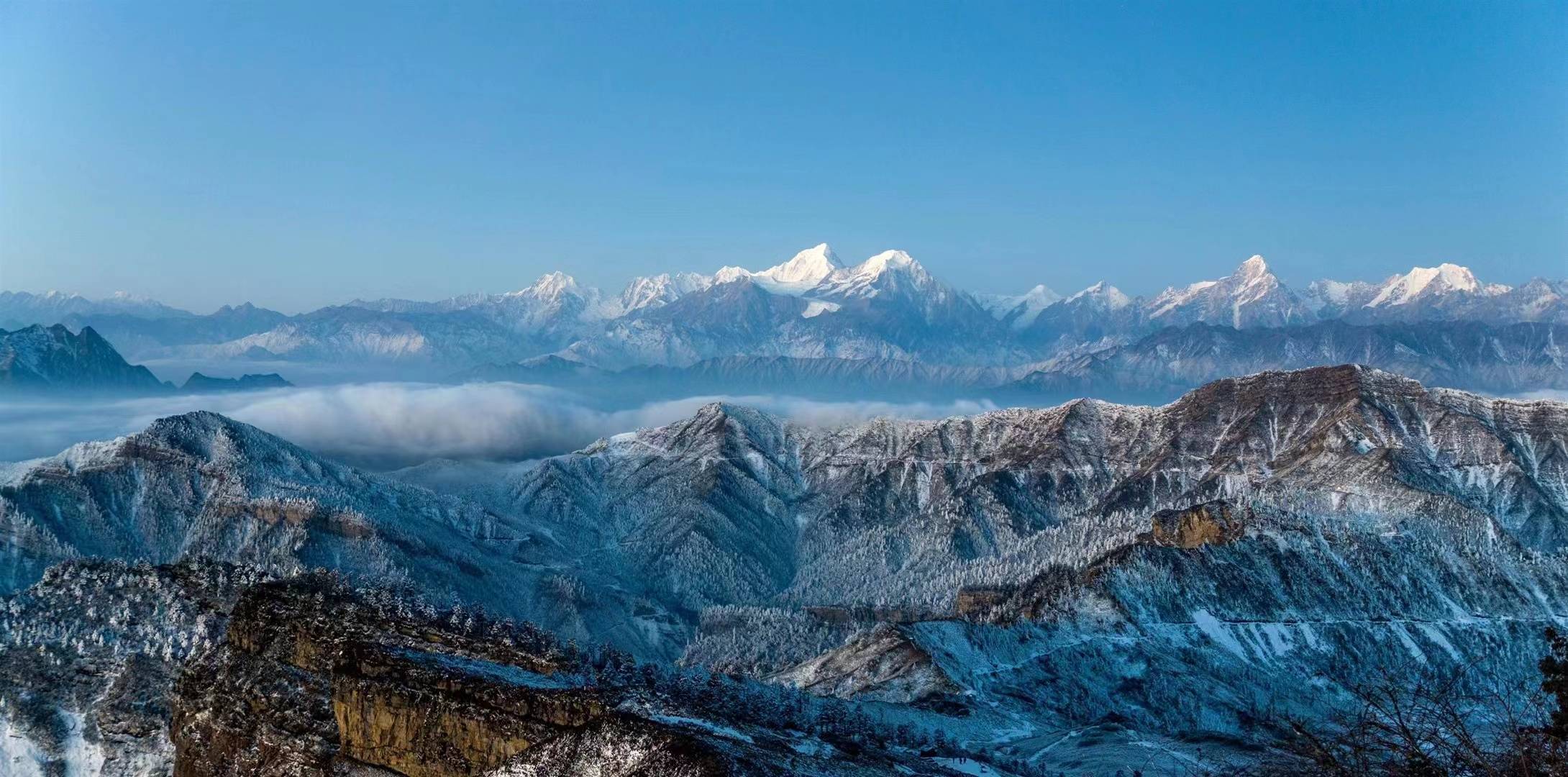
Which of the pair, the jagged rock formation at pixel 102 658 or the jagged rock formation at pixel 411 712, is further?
the jagged rock formation at pixel 102 658

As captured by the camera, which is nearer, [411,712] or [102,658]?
[411,712]

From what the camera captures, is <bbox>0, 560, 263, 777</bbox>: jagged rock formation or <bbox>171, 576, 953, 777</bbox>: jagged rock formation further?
<bbox>0, 560, 263, 777</bbox>: jagged rock formation

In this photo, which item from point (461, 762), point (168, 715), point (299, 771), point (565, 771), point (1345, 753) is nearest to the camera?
point (1345, 753)

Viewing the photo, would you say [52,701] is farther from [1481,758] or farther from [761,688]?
[1481,758]

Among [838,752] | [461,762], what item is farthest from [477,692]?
[838,752]

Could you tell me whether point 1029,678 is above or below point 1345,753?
below

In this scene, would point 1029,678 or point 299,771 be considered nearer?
point 299,771

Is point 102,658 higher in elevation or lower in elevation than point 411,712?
lower

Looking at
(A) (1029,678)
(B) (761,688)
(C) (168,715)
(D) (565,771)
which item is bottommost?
(A) (1029,678)

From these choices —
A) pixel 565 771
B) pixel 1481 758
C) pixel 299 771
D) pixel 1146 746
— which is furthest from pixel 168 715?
pixel 1481 758

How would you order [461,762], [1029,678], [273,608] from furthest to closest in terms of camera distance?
[1029,678], [273,608], [461,762]
